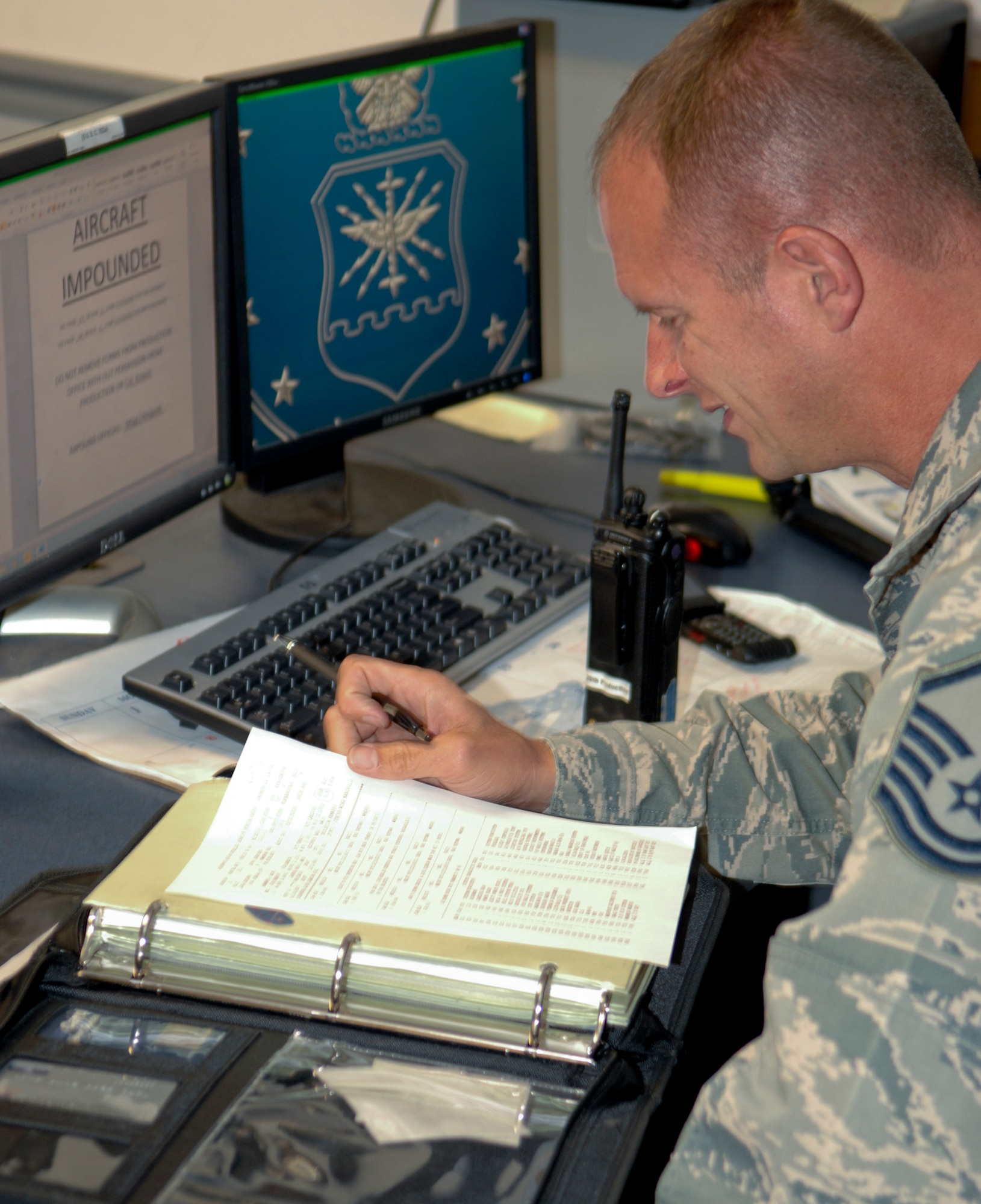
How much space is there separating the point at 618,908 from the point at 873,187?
0.43m

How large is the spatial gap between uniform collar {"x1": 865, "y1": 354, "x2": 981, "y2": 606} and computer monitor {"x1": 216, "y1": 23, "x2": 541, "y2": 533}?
0.65 m

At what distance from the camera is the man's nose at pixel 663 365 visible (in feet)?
2.92

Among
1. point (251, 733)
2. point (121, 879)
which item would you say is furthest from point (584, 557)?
point (121, 879)

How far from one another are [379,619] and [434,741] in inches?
10.2

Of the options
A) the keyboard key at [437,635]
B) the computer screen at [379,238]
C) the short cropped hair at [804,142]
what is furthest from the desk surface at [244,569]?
the short cropped hair at [804,142]

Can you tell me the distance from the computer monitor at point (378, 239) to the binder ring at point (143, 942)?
2.04ft

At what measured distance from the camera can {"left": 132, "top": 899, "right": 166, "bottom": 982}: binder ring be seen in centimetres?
70

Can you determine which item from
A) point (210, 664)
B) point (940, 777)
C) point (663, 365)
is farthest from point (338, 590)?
point (940, 777)

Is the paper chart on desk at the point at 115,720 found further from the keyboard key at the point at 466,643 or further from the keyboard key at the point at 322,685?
the keyboard key at the point at 466,643

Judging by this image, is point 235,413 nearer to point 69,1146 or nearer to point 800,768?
point 800,768

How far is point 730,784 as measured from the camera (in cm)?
92

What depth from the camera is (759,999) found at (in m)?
0.98

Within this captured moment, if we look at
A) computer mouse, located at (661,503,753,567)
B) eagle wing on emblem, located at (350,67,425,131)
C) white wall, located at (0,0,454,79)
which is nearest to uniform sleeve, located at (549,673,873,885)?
computer mouse, located at (661,503,753,567)

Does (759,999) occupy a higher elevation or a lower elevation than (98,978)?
lower
